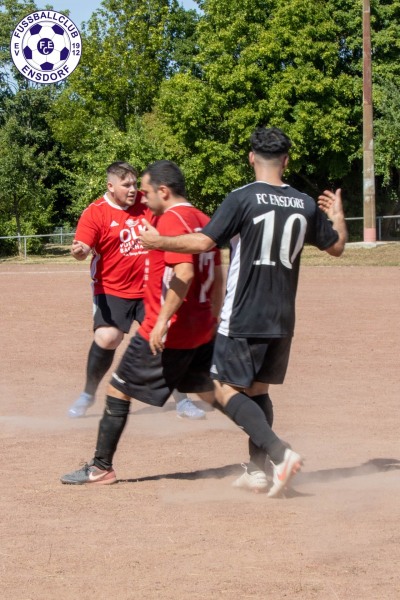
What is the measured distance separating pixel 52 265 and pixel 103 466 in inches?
1185

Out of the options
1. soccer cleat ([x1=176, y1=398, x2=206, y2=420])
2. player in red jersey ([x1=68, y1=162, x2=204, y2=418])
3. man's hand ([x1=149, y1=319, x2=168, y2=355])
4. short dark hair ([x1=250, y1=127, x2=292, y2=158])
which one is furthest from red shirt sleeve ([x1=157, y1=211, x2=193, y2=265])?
soccer cleat ([x1=176, y1=398, x2=206, y2=420])

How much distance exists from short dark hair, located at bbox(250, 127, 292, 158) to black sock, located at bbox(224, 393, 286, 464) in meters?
1.37

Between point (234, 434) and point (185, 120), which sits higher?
point (185, 120)

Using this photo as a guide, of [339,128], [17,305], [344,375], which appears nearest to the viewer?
[344,375]

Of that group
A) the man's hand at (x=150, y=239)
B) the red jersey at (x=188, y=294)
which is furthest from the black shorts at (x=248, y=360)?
the man's hand at (x=150, y=239)

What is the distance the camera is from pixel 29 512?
18.8ft

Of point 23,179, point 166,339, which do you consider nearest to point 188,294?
point 166,339

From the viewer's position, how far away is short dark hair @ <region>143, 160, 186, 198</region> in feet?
20.2

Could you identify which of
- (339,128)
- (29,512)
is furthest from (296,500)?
(339,128)

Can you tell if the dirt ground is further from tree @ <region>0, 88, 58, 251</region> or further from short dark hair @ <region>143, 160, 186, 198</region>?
tree @ <region>0, 88, 58, 251</region>

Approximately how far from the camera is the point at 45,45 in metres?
32.3

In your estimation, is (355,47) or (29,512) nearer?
(29,512)

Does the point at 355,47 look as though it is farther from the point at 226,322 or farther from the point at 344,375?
the point at 226,322

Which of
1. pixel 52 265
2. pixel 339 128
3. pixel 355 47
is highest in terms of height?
pixel 355 47
